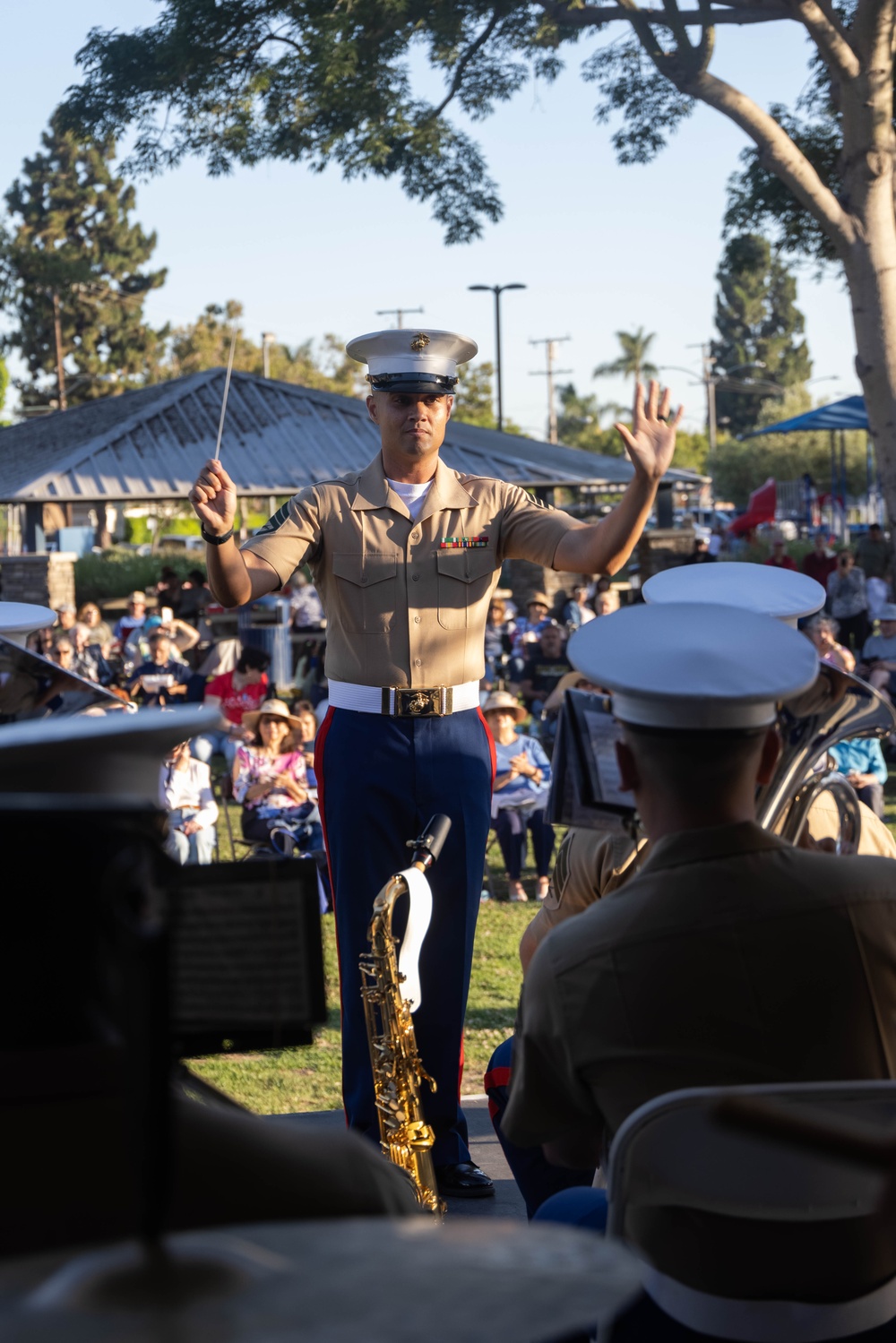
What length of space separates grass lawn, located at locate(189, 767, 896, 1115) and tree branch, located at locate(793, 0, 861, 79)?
8556 millimetres

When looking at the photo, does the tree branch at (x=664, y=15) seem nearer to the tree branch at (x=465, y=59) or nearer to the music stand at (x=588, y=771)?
the tree branch at (x=465, y=59)

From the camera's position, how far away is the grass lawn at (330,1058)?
518cm

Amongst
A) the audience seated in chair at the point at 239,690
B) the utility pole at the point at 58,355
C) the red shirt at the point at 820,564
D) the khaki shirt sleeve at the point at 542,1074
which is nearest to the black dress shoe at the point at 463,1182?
the khaki shirt sleeve at the point at 542,1074

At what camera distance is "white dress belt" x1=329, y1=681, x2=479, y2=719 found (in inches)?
139

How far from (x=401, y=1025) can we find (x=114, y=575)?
22.7 m

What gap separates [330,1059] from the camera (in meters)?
5.71

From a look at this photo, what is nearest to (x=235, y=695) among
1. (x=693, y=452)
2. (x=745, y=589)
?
(x=745, y=589)

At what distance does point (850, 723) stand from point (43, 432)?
20232 millimetres

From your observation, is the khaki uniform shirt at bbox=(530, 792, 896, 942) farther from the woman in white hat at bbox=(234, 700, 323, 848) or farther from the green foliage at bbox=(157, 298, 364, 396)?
the green foliage at bbox=(157, 298, 364, 396)

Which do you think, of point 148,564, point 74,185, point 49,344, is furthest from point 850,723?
point 74,185

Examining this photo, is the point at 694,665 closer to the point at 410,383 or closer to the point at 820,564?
the point at 410,383

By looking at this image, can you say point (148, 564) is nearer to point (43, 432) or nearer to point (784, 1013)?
point (43, 432)

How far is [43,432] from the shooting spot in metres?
21.1

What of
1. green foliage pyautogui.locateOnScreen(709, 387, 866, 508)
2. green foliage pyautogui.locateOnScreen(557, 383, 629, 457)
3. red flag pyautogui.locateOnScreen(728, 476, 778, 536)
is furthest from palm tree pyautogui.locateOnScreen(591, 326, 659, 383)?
red flag pyautogui.locateOnScreen(728, 476, 778, 536)
